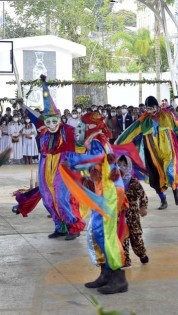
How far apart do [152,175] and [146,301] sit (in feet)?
14.6

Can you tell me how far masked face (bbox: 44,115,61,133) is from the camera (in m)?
8.02

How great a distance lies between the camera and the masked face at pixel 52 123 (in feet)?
26.3

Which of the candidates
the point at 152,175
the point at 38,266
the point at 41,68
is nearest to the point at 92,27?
the point at 41,68

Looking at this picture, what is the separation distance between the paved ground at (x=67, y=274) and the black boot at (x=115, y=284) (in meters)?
0.06

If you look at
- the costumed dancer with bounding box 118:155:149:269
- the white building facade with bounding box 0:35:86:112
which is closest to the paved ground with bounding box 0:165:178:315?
the costumed dancer with bounding box 118:155:149:269

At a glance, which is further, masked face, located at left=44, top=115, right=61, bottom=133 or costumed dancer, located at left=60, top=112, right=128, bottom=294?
A: masked face, located at left=44, top=115, right=61, bottom=133

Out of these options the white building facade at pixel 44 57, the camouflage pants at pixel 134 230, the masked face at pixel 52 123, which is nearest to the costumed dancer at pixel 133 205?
the camouflage pants at pixel 134 230

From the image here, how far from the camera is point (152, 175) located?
9859 mm

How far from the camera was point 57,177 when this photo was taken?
7.96m

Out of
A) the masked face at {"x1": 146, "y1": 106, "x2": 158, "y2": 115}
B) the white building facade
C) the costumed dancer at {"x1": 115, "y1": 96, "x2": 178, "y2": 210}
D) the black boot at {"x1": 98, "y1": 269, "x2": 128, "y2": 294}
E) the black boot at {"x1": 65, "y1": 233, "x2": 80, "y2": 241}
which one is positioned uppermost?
the white building facade

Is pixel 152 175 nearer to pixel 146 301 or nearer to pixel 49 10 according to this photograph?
pixel 146 301

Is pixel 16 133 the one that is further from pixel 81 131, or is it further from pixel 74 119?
pixel 81 131

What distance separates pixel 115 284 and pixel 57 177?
8.03 feet

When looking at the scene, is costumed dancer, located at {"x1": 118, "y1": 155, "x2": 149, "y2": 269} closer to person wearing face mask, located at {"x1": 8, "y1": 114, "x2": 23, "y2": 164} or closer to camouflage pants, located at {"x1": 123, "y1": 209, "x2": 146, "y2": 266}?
camouflage pants, located at {"x1": 123, "y1": 209, "x2": 146, "y2": 266}
